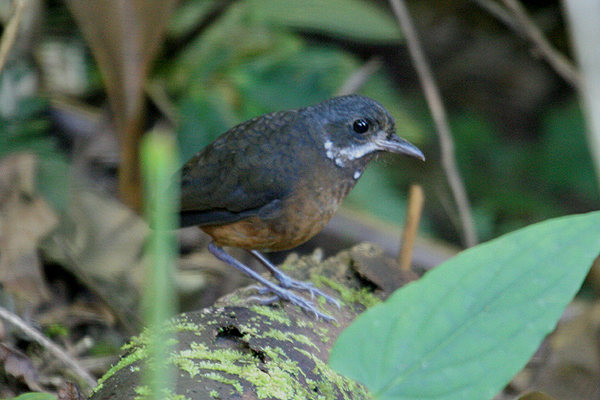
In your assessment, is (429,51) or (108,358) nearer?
(108,358)

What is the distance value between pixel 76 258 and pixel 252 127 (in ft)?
4.45

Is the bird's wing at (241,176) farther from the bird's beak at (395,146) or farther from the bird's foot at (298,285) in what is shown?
the bird's beak at (395,146)

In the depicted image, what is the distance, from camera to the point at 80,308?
3.80 m

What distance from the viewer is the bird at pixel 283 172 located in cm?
318

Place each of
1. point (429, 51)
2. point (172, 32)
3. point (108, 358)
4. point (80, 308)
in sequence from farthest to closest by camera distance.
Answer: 1. point (429, 51)
2. point (172, 32)
3. point (80, 308)
4. point (108, 358)

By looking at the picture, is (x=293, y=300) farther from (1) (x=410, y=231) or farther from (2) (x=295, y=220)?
(1) (x=410, y=231)

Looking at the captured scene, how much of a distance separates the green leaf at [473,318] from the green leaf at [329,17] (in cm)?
427

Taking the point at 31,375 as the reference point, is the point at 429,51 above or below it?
above

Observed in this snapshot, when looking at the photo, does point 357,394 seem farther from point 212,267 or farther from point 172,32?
point 172,32

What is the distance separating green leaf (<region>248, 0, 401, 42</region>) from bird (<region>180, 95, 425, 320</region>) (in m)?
2.29

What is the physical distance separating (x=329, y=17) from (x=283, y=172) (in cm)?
277

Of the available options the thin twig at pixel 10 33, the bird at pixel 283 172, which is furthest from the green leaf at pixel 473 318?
the thin twig at pixel 10 33

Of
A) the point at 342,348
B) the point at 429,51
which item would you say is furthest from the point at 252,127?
the point at 429,51

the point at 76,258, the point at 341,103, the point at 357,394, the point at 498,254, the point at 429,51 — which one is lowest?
the point at 357,394
